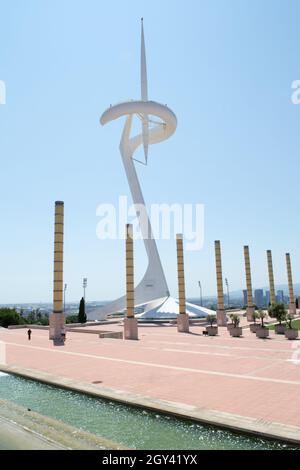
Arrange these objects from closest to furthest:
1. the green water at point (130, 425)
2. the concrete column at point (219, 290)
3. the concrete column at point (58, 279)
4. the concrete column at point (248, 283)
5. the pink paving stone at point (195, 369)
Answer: the green water at point (130, 425) < the pink paving stone at point (195, 369) < the concrete column at point (58, 279) < the concrete column at point (219, 290) < the concrete column at point (248, 283)

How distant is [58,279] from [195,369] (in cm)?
1580

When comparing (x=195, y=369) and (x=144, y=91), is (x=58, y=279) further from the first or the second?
(x=144, y=91)

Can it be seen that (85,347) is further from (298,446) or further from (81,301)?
(81,301)

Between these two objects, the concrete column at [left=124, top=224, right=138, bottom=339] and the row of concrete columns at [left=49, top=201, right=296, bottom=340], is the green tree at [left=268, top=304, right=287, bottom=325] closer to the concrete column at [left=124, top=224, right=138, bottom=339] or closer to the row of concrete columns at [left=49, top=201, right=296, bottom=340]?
the row of concrete columns at [left=49, top=201, right=296, bottom=340]

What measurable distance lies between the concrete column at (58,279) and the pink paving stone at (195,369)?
235 cm

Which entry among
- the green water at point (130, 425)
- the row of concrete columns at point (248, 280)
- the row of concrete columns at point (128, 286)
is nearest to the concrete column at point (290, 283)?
the row of concrete columns at point (248, 280)

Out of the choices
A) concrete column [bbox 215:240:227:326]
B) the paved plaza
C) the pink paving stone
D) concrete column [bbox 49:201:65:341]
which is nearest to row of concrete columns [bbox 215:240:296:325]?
concrete column [bbox 215:240:227:326]

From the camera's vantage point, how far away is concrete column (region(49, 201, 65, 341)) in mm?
26531

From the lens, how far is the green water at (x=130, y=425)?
24.7 feet

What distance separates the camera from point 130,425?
344 inches

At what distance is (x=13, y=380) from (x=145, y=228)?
3390 centimetres

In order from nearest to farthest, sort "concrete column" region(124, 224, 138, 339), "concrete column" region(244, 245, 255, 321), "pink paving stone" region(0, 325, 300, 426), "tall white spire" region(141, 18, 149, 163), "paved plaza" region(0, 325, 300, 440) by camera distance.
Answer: "paved plaza" region(0, 325, 300, 440) → "pink paving stone" region(0, 325, 300, 426) → "concrete column" region(124, 224, 138, 339) → "concrete column" region(244, 245, 255, 321) → "tall white spire" region(141, 18, 149, 163)

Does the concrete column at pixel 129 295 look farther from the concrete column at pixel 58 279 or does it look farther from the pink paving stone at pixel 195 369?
the concrete column at pixel 58 279

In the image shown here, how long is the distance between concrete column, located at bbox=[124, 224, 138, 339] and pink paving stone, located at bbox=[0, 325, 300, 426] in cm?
324
